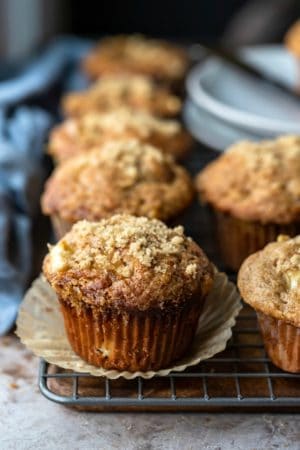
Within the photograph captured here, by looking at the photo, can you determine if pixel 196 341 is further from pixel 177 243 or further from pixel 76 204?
pixel 76 204

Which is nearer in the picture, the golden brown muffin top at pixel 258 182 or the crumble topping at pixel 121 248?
the crumble topping at pixel 121 248

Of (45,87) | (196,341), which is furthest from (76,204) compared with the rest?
(45,87)

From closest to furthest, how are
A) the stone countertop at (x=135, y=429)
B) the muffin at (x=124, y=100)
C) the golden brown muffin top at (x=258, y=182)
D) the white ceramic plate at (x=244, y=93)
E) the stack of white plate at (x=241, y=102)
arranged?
the stone countertop at (x=135, y=429)
the golden brown muffin top at (x=258, y=182)
the stack of white plate at (x=241, y=102)
the white ceramic plate at (x=244, y=93)
the muffin at (x=124, y=100)

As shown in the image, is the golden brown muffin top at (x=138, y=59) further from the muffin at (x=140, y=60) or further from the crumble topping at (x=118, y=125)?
the crumble topping at (x=118, y=125)

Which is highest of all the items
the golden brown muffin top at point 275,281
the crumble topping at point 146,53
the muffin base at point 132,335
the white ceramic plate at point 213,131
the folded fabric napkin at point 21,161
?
the golden brown muffin top at point 275,281

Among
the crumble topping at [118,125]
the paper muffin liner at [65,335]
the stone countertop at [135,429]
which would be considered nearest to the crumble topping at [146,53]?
the crumble topping at [118,125]
